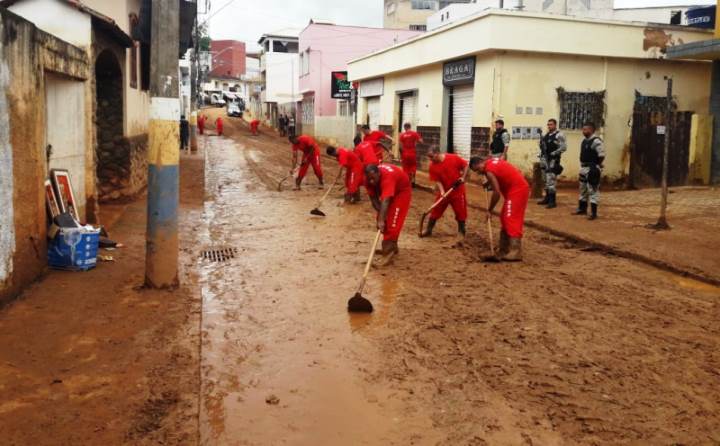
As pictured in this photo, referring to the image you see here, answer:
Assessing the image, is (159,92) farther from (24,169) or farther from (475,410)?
(475,410)

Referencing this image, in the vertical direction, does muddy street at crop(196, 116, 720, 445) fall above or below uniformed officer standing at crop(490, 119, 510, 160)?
below

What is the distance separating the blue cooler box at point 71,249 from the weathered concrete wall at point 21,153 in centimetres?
14

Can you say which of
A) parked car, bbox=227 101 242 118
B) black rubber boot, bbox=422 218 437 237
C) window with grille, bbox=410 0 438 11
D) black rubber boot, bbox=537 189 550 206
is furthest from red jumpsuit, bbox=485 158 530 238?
parked car, bbox=227 101 242 118

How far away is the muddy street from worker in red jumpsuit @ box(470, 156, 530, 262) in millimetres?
369

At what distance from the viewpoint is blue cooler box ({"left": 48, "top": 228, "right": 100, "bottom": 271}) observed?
297 inches

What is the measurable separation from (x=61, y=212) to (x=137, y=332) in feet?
10.8

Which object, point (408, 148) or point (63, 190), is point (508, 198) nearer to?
point (63, 190)

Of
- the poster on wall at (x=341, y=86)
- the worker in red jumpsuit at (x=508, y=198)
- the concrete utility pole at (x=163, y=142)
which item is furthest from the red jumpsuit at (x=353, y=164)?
the poster on wall at (x=341, y=86)

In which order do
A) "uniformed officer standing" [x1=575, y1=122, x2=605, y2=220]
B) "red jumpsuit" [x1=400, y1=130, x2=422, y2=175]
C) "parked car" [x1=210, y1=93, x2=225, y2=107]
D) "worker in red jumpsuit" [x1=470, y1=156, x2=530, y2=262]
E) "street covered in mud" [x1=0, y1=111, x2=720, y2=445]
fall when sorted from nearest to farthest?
"street covered in mud" [x1=0, y1=111, x2=720, y2=445] → "worker in red jumpsuit" [x1=470, y1=156, x2=530, y2=262] → "uniformed officer standing" [x1=575, y1=122, x2=605, y2=220] → "red jumpsuit" [x1=400, y1=130, x2=422, y2=175] → "parked car" [x1=210, y1=93, x2=225, y2=107]

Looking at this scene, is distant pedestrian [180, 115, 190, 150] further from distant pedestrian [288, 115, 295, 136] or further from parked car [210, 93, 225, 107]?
parked car [210, 93, 225, 107]

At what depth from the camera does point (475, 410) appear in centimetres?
423

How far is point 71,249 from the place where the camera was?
7555mm

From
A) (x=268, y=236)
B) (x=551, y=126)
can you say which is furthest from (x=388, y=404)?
(x=551, y=126)

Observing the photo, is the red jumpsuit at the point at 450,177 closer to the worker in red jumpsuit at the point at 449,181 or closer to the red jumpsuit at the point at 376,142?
the worker in red jumpsuit at the point at 449,181
